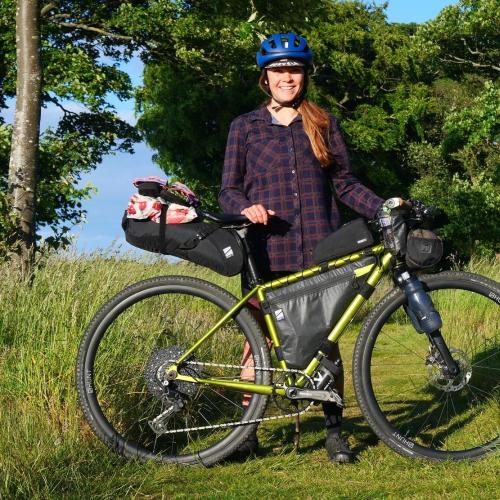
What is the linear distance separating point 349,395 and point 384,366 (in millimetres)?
1476

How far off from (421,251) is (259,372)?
3.47ft

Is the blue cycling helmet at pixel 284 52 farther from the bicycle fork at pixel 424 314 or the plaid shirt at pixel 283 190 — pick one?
the bicycle fork at pixel 424 314

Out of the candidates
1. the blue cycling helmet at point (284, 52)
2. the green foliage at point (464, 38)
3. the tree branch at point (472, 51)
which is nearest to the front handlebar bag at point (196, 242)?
the blue cycling helmet at point (284, 52)

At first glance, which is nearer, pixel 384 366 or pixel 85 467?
pixel 85 467

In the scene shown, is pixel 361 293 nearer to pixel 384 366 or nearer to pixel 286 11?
pixel 384 366

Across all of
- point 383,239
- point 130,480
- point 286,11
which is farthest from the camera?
point 286,11

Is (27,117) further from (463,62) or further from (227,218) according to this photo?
(463,62)

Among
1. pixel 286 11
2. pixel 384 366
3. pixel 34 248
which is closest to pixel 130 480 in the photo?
pixel 384 366

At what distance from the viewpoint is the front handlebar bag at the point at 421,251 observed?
14.6 ft

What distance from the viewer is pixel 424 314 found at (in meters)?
4.48

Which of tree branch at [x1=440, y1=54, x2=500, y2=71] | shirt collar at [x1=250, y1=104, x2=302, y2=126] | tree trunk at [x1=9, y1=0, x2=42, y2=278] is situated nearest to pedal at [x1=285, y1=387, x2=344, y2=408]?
shirt collar at [x1=250, y1=104, x2=302, y2=126]

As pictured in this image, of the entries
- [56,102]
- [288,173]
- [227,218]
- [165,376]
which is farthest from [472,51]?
[165,376]

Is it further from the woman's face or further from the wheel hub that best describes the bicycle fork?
the woman's face

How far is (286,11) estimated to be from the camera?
12.1 m
